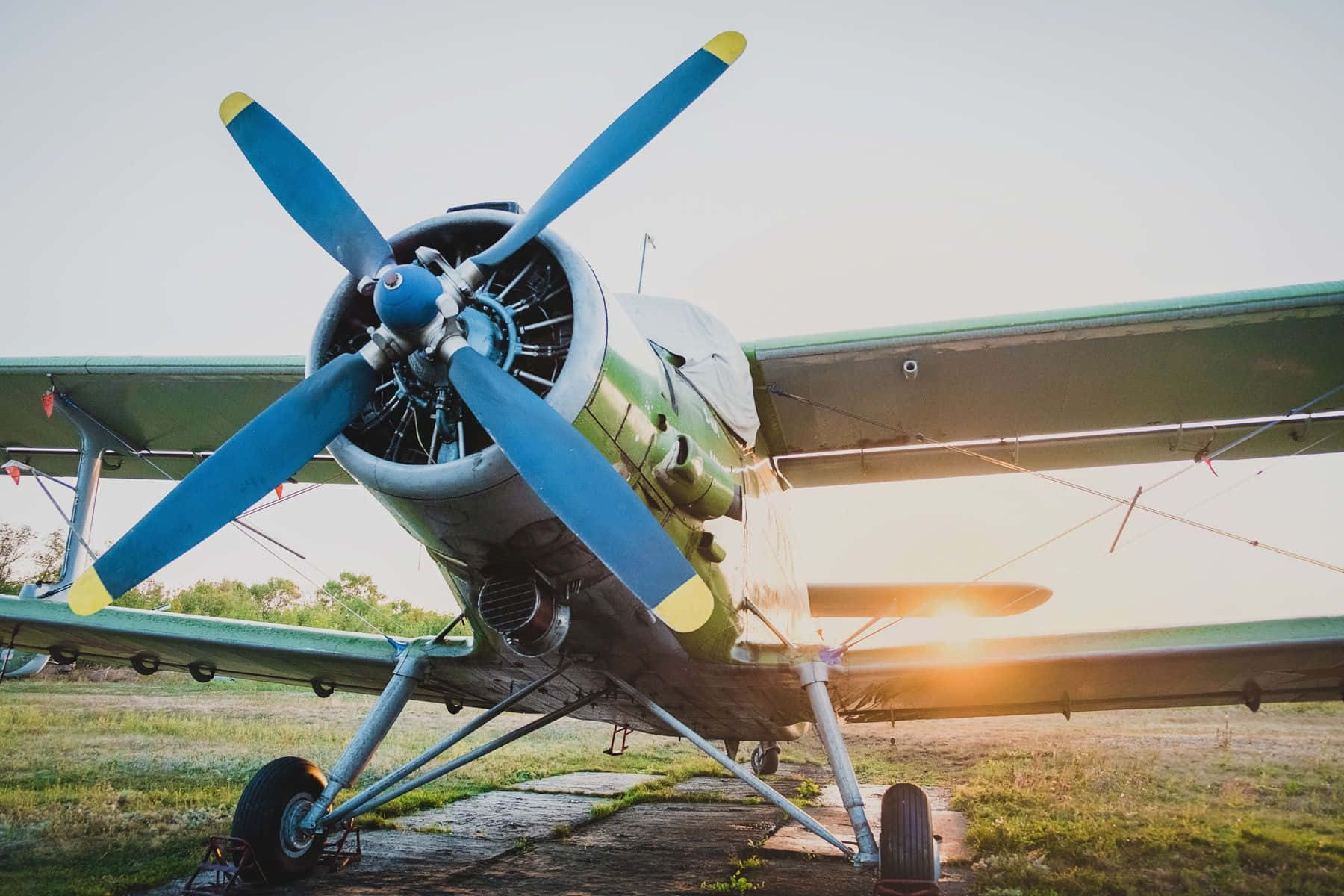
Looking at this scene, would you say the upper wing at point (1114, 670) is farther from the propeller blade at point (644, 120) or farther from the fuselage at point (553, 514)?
the propeller blade at point (644, 120)

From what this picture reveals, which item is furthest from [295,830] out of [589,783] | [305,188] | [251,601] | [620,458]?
[251,601]

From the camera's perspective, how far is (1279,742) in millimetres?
9266

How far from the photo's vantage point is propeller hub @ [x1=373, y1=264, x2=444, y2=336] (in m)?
2.90

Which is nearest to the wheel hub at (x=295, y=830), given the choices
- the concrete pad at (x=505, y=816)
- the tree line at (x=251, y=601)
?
the concrete pad at (x=505, y=816)

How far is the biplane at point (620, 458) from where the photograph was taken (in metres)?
3.17

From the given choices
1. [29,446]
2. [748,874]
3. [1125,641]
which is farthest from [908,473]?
[29,446]

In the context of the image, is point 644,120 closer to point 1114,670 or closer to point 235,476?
point 235,476

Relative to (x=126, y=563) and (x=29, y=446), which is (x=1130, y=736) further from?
(x=29, y=446)

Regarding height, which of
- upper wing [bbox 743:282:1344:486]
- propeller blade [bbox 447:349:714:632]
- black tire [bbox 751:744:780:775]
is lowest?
black tire [bbox 751:744:780:775]

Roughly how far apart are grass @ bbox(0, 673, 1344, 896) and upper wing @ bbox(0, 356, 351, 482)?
9.65ft

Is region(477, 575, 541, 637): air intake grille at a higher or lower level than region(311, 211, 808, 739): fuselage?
lower

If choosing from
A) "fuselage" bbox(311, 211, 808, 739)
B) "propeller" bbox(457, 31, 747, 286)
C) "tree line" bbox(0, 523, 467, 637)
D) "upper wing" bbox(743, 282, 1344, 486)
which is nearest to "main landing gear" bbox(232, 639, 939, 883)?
"fuselage" bbox(311, 211, 808, 739)

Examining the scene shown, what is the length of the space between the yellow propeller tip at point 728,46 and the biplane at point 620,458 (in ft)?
0.05

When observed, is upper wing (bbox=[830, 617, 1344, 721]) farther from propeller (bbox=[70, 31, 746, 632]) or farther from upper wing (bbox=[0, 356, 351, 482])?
upper wing (bbox=[0, 356, 351, 482])
